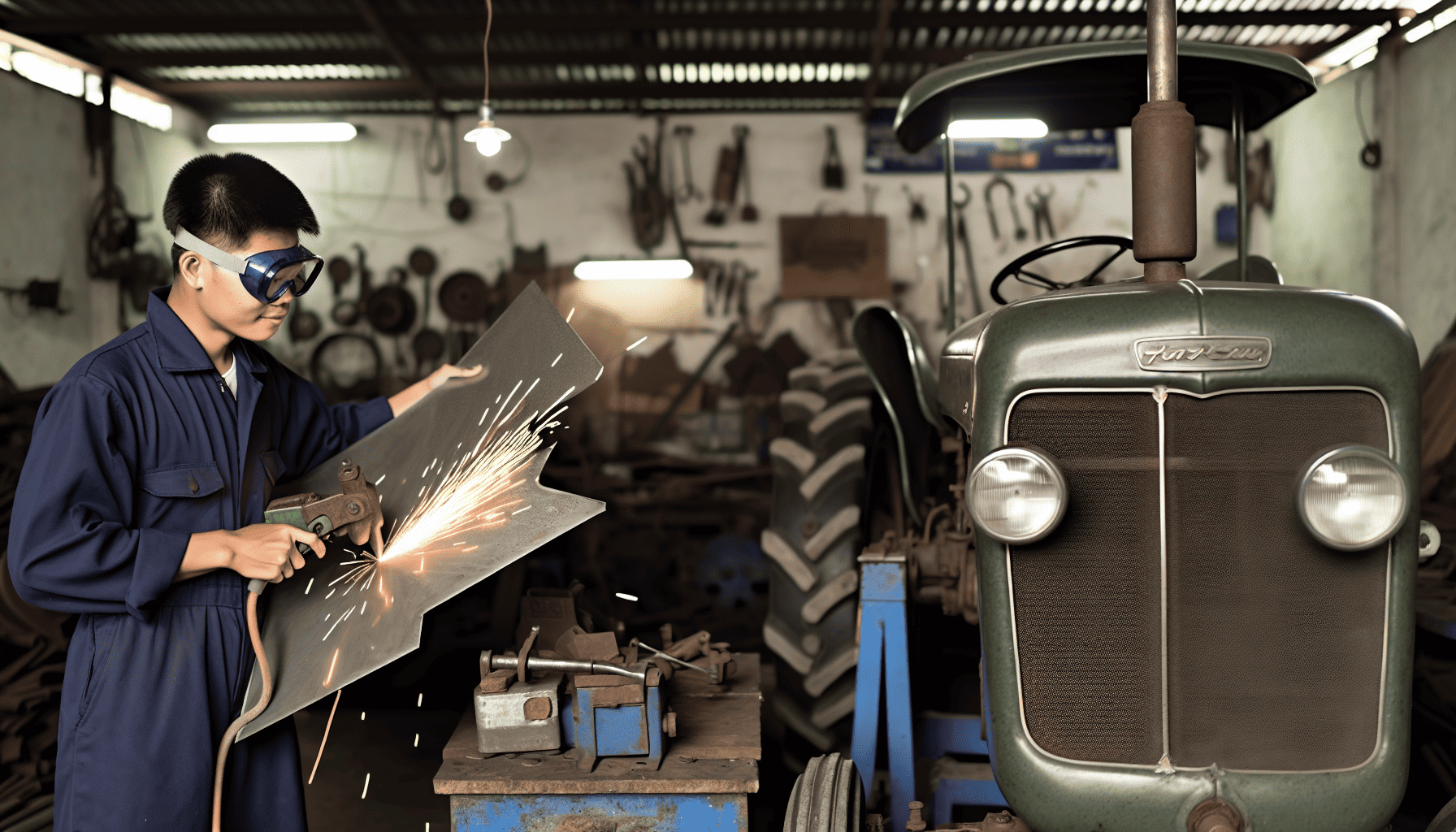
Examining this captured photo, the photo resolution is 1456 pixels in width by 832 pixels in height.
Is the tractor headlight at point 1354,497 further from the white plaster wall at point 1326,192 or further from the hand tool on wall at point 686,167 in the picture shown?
the hand tool on wall at point 686,167

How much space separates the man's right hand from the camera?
1684 mm

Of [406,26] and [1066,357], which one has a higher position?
[406,26]

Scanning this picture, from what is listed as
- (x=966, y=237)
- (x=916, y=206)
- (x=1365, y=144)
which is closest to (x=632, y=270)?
(x=916, y=206)

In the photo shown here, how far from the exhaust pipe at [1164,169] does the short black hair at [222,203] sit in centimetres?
159

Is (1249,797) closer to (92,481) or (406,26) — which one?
(92,481)

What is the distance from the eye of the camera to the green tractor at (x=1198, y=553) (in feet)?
4.91

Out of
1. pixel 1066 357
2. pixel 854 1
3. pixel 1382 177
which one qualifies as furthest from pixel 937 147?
pixel 1066 357

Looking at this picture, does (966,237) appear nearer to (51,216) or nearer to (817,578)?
(817,578)

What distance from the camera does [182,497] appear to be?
1.78 m

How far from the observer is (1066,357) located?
1.55 m

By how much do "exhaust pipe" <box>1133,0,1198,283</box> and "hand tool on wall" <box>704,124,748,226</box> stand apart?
5.84 m

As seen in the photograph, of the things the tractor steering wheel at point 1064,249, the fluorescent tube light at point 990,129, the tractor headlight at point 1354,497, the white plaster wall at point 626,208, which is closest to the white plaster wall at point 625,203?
the white plaster wall at point 626,208

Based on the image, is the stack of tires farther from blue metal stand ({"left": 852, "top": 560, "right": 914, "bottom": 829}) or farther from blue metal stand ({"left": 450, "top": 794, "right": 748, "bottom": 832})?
blue metal stand ({"left": 450, "top": 794, "right": 748, "bottom": 832})

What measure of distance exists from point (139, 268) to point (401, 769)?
460 centimetres
